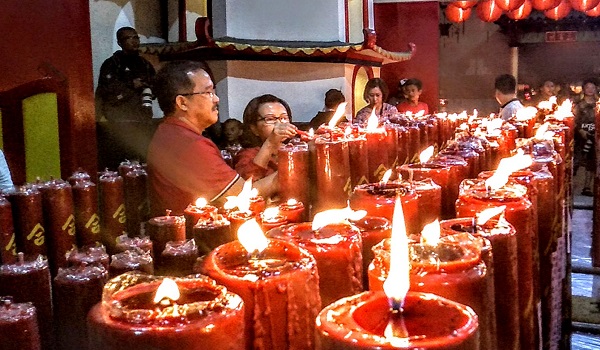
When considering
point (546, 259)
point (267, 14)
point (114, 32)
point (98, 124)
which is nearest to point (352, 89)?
point (267, 14)

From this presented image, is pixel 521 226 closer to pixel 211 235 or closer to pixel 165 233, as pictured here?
pixel 211 235

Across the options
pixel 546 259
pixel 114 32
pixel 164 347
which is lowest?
pixel 546 259

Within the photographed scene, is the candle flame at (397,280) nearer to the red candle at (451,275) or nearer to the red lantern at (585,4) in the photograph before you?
the red candle at (451,275)

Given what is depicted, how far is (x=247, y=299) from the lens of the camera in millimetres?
701

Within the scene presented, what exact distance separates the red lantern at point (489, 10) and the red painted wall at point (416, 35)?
104 cm

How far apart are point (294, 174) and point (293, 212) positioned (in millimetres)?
237

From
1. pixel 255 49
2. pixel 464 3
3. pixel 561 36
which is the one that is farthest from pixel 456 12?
pixel 561 36

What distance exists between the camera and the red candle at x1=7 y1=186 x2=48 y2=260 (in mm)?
1582

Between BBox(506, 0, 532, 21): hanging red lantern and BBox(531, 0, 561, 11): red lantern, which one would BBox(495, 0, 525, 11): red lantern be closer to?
BBox(531, 0, 561, 11): red lantern

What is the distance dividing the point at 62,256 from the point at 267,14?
561cm

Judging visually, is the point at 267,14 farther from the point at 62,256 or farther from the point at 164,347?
the point at 164,347

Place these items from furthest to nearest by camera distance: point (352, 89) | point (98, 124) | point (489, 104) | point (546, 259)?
point (489, 104), point (352, 89), point (98, 124), point (546, 259)

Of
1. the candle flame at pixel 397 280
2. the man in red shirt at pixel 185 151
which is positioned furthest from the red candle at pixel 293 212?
the man in red shirt at pixel 185 151

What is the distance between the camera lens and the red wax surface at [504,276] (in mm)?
982
